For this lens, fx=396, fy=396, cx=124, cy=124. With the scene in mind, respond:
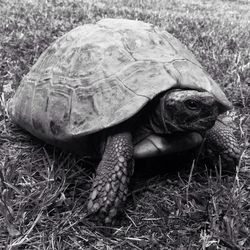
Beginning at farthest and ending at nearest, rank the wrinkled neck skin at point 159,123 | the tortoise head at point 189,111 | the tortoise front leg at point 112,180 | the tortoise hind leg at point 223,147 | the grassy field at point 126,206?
the tortoise hind leg at point 223,147
the wrinkled neck skin at point 159,123
the tortoise head at point 189,111
the tortoise front leg at point 112,180
the grassy field at point 126,206

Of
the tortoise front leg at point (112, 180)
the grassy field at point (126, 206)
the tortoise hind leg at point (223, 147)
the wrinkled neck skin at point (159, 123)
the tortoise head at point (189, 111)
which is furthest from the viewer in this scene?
the tortoise hind leg at point (223, 147)

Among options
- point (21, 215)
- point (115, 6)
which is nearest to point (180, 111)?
point (21, 215)

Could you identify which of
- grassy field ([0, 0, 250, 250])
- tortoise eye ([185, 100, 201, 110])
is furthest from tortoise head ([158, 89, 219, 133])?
A: grassy field ([0, 0, 250, 250])

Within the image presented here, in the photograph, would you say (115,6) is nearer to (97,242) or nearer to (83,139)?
(83,139)

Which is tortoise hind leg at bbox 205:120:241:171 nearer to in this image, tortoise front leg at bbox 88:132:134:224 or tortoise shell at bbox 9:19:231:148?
tortoise shell at bbox 9:19:231:148

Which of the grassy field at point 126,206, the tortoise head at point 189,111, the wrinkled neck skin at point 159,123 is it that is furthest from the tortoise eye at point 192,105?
the grassy field at point 126,206

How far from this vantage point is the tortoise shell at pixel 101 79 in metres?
2.68

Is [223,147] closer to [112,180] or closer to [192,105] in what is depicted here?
[192,105]

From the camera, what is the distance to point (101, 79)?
280 centimetres

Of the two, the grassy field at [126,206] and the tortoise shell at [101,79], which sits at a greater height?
the tortoise shell at [101,79]

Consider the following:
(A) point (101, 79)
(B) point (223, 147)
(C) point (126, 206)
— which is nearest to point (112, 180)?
(C) point (126, 206)

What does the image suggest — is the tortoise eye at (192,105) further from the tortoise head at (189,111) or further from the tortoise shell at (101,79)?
the tortoise shell at (101,79)

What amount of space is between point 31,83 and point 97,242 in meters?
1.57

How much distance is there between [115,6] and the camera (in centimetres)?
913
